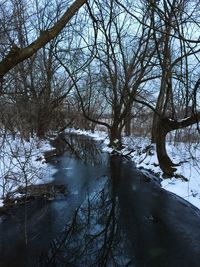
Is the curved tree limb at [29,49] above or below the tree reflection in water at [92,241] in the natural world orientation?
above

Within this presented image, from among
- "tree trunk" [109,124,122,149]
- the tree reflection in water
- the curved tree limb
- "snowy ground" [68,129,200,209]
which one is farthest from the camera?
"tree trunk" [109,124,122,149]

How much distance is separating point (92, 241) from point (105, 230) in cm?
61

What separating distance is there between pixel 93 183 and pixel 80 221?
12.9 feet

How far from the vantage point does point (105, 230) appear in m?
7.31

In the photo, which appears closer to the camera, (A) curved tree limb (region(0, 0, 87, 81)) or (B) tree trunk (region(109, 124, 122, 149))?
(A) curved tree limb (region(0, 0, 87, 81))

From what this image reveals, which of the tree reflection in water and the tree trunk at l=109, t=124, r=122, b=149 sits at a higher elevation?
the tree trunk at l=109, t=124, r=122, b=149

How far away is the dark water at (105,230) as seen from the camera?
6074mm

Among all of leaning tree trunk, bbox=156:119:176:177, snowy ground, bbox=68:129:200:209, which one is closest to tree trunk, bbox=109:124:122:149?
snowy ground, bbox=68:129:200:209

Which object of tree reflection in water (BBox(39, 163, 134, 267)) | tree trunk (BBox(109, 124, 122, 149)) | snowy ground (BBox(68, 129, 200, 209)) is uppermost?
tree trunk (BBox(109, 124, 122, 149))

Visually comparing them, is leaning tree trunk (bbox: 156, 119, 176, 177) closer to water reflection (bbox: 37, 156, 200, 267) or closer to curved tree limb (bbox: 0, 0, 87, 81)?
water reflection (bbox: 37, 156, 200, 267)

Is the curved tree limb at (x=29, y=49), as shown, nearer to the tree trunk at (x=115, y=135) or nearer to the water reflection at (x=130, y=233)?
the water reflection at (x=130, y=233)

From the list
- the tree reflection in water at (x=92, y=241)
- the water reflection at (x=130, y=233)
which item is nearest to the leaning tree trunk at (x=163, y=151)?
the water reflection at (x=130, y=233)

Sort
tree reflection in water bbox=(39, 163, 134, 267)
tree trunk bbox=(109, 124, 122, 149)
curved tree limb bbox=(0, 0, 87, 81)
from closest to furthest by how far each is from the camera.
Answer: curved tree limb bbox=(0, 0, 87, 81) → tree reflection in water bbox=(39, 163, 134, 267) → tree trunk bbox=(109, 124, 122, 149)

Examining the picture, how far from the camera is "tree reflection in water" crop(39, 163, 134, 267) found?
235 inches
